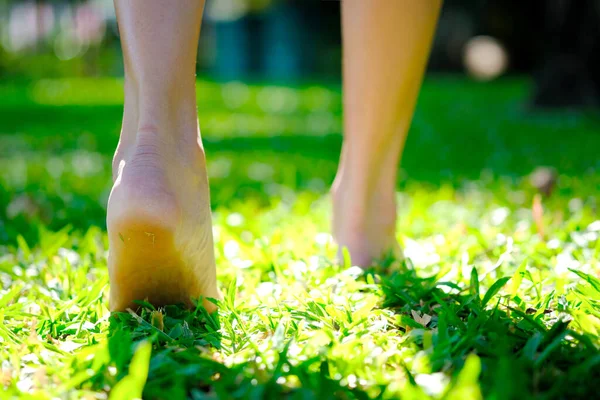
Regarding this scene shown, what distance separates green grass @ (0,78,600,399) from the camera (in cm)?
85

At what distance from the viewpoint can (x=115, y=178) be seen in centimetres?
108

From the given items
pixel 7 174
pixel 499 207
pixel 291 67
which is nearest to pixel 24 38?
pixel 291 67

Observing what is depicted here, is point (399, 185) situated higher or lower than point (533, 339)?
lower

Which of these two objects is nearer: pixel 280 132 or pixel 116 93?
pixel 280 132

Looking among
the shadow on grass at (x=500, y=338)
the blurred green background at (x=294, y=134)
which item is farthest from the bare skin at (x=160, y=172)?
the blurred green background at (x=294, y=134)

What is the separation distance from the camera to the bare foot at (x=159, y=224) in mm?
979

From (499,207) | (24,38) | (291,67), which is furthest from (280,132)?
(24,38)

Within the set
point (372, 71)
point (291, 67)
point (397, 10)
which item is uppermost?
point (397, 10)

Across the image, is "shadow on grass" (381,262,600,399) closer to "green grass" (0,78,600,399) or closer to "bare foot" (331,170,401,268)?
"green grass" (0,78,600,399)

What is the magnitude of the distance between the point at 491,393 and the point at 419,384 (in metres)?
0.10

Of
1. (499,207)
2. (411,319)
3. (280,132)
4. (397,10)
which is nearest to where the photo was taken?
(411,319)

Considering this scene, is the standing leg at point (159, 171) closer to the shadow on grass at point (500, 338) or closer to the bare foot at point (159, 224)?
the bare foot at point (159, 224)

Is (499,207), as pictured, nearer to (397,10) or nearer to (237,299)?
(397,10)

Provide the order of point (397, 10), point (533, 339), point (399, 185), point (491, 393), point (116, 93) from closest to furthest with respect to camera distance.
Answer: point (491, 393) → point (533, 339) → point (397, 10) → point (399, 185) → point (116, 93)
